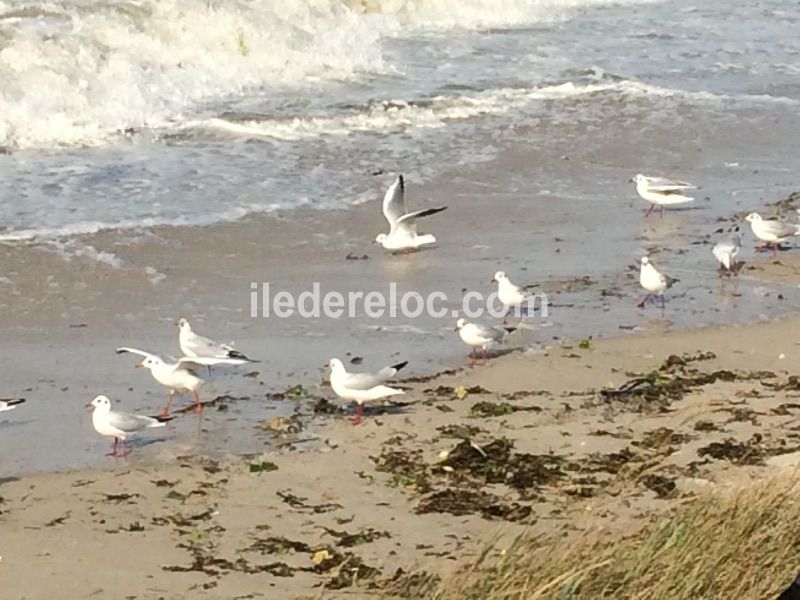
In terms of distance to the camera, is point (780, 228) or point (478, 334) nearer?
point (478, 334)

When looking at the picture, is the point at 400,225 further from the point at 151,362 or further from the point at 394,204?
the point at 151,362

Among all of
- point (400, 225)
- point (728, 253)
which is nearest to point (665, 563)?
point (728, 253)

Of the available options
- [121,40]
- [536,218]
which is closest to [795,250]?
[536,218]

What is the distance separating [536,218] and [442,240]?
94cm

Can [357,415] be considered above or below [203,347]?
below

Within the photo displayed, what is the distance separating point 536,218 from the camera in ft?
42.9

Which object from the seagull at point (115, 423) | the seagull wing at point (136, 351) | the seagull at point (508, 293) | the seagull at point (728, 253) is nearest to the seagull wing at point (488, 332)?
the seagull at point (508, 293)

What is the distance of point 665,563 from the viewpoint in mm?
4965

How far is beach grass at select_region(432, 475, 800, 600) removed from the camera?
4.84m

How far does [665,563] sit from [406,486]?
2305mm

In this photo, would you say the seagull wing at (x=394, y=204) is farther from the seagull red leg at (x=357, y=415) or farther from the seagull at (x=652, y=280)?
the seagull red leg at (x=357, y=415)

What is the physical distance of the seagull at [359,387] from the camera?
8.30 metres

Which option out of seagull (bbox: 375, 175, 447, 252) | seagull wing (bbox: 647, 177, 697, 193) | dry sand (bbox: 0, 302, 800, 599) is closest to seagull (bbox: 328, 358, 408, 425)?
dry sand (bbox: 0, 302, 800, 599)

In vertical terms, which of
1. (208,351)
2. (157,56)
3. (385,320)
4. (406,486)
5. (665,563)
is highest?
(665,563)
